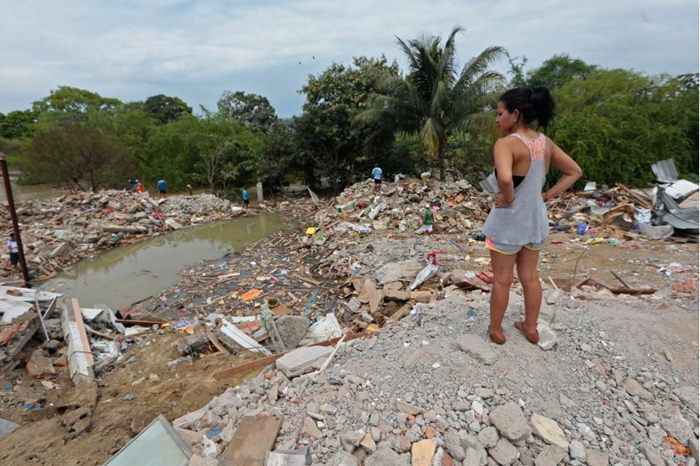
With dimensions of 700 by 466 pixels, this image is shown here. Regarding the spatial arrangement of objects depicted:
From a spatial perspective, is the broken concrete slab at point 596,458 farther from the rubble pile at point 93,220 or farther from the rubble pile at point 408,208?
the rubble pile at point 93,220

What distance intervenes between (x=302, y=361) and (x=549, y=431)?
175 cm

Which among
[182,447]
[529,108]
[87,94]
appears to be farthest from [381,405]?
[87,94]

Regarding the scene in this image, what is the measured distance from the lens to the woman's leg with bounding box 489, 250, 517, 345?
7.95 feet

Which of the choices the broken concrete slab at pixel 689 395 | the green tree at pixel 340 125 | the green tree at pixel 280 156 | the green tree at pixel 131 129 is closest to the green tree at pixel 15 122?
the green tree at pixel 131 129

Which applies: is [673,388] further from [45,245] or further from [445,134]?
[45,245]

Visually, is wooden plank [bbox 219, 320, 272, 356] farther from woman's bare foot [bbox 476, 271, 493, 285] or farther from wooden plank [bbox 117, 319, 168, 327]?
woman's bare foot [bbox 476, 271, 493, 285]

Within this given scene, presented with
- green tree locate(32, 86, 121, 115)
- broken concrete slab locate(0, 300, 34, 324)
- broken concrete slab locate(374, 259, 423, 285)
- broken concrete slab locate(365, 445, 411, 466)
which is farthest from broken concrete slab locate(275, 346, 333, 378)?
green tree locate(32, 86, 121, 115)

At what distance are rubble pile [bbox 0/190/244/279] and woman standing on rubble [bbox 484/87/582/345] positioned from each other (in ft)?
33.0

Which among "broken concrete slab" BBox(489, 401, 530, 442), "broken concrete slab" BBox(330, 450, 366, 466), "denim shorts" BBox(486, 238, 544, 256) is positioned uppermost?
"denim shorts" BBox(486, 238, 544, 256)

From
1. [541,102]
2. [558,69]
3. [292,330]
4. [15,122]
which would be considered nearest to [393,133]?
[292,330]

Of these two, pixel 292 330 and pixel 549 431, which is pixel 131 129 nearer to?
pixel 292 330

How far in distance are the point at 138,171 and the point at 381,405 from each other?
74.0ft

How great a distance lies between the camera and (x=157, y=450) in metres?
2.23

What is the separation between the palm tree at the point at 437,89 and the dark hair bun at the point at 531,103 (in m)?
8.88
